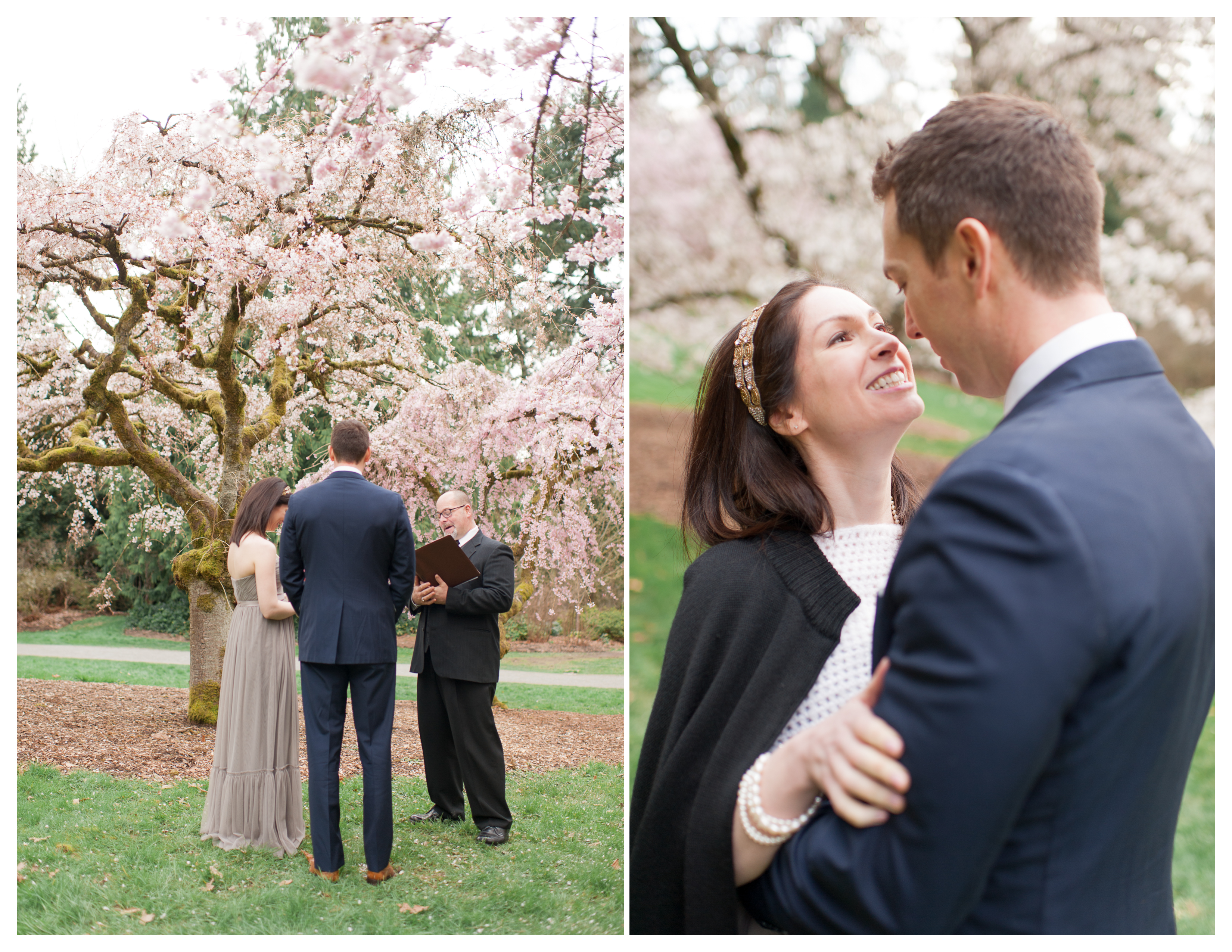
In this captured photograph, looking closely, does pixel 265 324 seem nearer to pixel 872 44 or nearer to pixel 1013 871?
pixel 1013 871

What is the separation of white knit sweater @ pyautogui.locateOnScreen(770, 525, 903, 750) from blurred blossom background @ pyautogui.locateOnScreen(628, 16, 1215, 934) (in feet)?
7.46

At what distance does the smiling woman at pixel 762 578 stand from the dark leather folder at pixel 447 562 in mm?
1558

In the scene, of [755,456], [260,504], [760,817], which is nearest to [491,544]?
[260,504]

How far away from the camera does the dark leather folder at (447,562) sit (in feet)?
9.26

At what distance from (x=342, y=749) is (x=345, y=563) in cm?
62

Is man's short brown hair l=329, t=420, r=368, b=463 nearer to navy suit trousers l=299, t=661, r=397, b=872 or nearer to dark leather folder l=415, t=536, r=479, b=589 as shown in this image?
dark leather folder l=415, t=536, r=479, b=589

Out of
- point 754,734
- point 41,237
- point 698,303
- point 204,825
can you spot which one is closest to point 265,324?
point 41,237

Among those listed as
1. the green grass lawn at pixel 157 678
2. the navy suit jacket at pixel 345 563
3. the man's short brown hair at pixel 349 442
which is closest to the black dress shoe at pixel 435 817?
the green grass lawn at pixel 157 678

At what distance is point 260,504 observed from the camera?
9.12 ft

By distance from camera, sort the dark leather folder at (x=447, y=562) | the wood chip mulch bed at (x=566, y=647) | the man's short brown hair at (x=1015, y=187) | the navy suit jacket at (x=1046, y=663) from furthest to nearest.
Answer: the wood chip mulch bed at (x=566, y=647) < the dark leather folder at (x=447, y=562) < the man's short brown hair at (x=1015, y=187) < the navy suit jacket at (x=1046, y=663)

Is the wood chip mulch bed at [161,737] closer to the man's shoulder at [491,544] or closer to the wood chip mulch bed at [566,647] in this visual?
the wood chip mulch bed at [566,647]

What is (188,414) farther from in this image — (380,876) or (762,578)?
(762,578)

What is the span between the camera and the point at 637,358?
17.0ft

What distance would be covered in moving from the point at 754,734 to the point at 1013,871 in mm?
396
